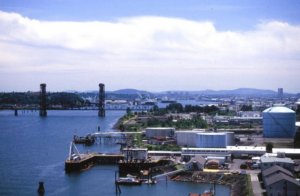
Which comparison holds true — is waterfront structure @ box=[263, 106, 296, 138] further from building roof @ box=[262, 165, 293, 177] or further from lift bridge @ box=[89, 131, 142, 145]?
building roof @ box=[262, 165, 293, 177]

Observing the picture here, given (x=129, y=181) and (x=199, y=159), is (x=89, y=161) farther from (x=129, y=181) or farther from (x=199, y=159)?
(x=199, y=159)

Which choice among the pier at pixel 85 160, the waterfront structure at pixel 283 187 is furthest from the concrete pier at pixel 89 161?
the waterfront structure at pixel 283 187

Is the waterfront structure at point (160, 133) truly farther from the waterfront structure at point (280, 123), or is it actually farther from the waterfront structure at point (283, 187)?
the waterfront structure at point (283, 187)

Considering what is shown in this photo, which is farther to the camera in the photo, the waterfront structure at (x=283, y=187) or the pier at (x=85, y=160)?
the pier at (x=85, y=160)

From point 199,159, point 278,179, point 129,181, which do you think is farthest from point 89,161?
point 278,179

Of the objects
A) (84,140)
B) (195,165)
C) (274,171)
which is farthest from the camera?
(84,140)

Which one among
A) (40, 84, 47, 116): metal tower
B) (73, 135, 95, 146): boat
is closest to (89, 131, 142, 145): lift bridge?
(73, 135, 95, 146): boat

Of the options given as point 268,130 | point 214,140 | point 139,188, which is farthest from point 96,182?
point 268,130

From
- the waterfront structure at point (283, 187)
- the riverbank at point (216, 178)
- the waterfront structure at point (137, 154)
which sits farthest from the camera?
the waterfront structure at point (137, 154)
